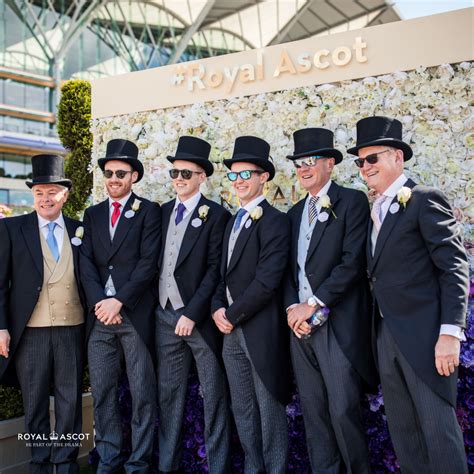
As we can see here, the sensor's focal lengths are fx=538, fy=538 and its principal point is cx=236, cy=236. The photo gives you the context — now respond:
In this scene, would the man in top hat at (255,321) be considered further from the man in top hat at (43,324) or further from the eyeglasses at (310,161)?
the man in top hat at (43,324)

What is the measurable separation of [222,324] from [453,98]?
89.8 inches

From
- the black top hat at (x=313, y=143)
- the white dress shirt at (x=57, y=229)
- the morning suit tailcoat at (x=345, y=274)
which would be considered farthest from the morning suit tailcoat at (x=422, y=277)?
the white dress shirt at (x=57, y=229)

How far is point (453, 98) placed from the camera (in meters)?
Answer: 3.83

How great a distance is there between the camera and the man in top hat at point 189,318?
3.81 m

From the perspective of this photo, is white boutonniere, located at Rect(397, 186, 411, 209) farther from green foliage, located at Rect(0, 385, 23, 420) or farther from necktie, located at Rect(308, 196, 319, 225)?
green foliage, located at Rect(0, 385, 23, 420)

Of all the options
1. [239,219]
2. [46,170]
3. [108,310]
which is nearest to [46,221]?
[46,170]

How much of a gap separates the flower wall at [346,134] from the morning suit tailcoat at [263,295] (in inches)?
16.3

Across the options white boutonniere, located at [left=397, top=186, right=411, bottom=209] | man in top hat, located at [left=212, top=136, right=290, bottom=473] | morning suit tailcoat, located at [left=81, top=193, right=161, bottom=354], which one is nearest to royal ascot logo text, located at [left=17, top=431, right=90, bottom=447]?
morning suit tailcoat, located at [left=81, top=193, right=161, bottom=354]

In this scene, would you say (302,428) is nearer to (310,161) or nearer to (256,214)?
(256,214)

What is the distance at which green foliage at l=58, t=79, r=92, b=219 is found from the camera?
269 inches

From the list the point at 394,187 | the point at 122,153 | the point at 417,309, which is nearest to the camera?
the point at 417,309

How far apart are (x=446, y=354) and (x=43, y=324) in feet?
8.93

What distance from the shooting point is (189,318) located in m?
3.73

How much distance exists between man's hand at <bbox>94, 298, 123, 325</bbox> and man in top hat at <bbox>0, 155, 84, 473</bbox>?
294 millimetres
